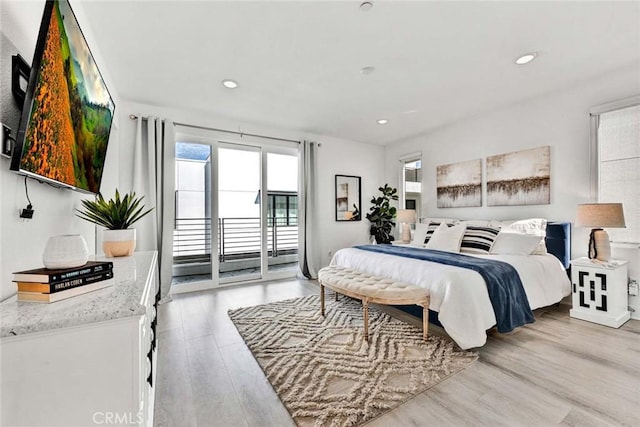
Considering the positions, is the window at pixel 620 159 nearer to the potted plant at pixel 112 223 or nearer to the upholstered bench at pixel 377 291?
the upholstered bench at pixel 377 291

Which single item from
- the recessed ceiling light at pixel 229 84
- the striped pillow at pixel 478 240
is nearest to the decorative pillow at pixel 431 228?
the striped pillow at pixel 478 240

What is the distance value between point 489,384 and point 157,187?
3.95 meters

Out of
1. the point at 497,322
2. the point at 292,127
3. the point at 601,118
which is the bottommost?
the point at 497,322

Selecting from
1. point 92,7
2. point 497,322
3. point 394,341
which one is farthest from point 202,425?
point 92,7

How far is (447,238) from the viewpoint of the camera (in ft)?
11.6

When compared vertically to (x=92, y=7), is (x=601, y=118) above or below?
below

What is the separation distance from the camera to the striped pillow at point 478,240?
3.25 meters

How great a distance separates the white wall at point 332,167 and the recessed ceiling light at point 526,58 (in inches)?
120

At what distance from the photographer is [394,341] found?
235 centimetres

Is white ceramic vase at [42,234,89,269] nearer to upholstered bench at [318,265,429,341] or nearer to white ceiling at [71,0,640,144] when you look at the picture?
white ceiling at [71,0,640,144]

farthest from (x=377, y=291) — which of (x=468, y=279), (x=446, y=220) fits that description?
(x=446, y=220)

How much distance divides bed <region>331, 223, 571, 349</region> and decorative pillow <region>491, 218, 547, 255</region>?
60 mm

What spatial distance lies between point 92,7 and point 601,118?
4752 mm

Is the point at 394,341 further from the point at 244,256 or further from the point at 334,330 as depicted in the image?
the point at 244,256
